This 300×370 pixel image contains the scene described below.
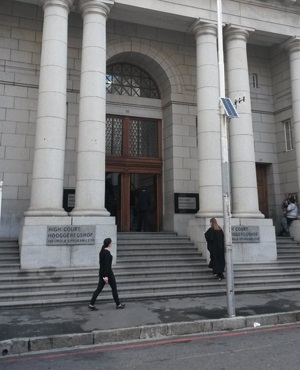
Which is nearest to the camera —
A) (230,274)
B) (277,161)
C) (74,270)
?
(230,274)

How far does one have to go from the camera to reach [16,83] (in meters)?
15.0

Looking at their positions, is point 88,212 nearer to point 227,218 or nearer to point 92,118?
point 92,118

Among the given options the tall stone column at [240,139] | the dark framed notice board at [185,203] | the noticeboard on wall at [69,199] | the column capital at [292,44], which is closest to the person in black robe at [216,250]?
the tall stone column at [240,139]

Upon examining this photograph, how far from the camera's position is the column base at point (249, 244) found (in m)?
13.5

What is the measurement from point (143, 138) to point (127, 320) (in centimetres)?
1088

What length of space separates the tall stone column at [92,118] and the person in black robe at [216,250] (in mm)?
3567

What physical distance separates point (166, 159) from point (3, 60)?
812cm

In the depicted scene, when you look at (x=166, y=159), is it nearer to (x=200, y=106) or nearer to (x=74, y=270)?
(x=200, y=106)

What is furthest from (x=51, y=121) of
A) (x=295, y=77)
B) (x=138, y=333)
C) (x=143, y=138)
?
(x=295, y=77)

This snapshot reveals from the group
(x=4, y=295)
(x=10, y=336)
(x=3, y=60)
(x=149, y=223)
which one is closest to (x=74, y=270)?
(x=4, y=295)

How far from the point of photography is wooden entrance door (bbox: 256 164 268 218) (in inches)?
733

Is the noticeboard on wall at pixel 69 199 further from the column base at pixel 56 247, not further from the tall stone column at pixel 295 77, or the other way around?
the tall stone column at pixel 295 77

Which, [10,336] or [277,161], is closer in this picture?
[10,336]

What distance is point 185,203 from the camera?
16609mm
